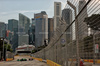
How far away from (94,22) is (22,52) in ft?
645

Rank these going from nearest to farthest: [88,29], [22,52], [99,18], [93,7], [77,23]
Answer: [93,7] → [99,18] → [88,29] → [77,23] → [22,52]

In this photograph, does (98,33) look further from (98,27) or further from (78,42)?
(78,42)

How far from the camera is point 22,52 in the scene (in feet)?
644

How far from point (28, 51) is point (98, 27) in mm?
198724

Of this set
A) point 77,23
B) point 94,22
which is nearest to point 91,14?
point 94,22

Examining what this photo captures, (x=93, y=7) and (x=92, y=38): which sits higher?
(x=93, y=7)

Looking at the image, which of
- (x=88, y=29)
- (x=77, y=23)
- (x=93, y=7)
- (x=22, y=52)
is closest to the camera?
(x=93, y=7)

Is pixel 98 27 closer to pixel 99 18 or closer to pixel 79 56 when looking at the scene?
pixel 99 18

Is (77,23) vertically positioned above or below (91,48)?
above

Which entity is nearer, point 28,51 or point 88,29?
point 88,29

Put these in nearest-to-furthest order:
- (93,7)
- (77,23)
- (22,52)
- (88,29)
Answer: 1. (93,7)
2. (88,29)
3. (77,23)
4. (22,52)

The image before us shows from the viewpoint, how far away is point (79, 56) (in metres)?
5.09

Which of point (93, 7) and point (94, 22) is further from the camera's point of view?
point (94, 22)

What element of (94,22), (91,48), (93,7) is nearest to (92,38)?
(91,48)
